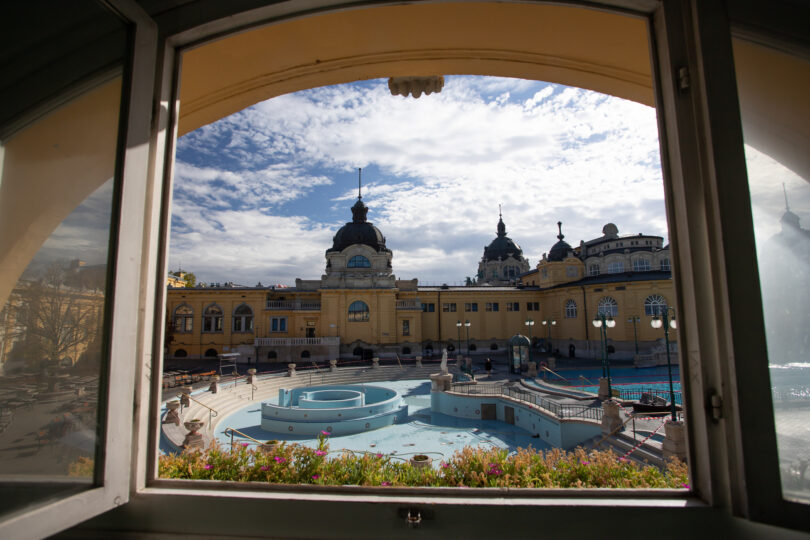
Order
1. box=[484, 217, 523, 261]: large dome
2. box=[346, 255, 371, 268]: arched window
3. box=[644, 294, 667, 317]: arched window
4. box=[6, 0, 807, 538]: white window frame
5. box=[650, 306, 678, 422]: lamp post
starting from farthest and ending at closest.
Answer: box=[484, 217, 523, 261]: large dome < box=[346, 255, 371, 268]: arched window < box=[644, 294, 667, 317]: arched window < box=[650, 306, 678, 422]: lamp post < box=[6, 0, 807, 538]: white window frame

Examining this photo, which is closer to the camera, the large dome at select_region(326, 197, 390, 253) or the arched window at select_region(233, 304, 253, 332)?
the arched window at select_region(233, 304, 253, 332)

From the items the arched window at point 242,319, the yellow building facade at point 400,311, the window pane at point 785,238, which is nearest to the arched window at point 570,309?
the yellow building facade at point 400,311

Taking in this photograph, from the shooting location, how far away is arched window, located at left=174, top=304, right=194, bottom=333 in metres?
35.4

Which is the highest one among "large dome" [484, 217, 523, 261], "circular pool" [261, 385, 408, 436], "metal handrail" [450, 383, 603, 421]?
"large dome" [484, 217, 523, 261]

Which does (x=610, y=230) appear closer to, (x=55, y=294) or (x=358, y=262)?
(x=358, y=262)

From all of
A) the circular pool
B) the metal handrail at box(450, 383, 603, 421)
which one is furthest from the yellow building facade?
the circular pool

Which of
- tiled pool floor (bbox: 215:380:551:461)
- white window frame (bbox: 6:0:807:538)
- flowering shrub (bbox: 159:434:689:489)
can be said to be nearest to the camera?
white window frame (bbox: 6:0:807:538)

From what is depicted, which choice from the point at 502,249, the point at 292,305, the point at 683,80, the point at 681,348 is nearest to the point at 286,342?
the point at 292,305

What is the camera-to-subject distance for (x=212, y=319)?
35781mm

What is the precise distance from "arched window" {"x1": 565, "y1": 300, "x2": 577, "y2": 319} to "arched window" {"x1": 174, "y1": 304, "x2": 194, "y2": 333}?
33.1 m

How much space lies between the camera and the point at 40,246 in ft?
5.55

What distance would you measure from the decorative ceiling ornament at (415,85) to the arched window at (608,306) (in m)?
35.0

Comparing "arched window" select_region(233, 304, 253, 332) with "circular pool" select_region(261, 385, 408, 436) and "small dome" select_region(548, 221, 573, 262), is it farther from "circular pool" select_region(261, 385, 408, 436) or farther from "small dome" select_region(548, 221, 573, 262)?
"small dome" select_region(548, 221, 573, 262)

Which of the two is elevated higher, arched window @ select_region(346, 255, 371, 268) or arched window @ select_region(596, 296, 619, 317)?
arched window @ select_region(346, 255, 371, 268)
